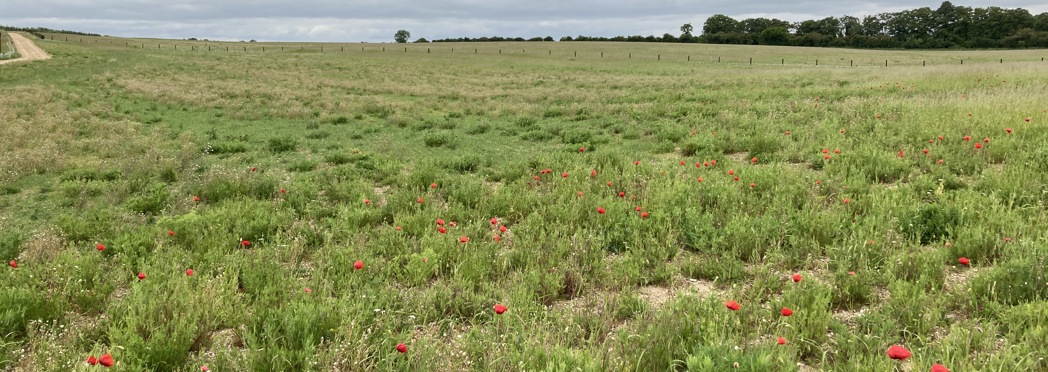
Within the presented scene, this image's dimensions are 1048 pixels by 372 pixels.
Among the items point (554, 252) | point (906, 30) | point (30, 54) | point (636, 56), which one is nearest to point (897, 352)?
point (554, 252)

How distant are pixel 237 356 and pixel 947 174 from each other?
8.05 m

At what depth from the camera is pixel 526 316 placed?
398 cm

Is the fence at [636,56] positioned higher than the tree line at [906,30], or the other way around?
the tree line at [906,30]

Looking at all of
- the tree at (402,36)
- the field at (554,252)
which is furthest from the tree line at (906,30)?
the field at (554,252)

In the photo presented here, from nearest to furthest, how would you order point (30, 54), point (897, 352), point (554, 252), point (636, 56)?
1. point (897, 352)
2. point (554, 252)
3. point (30, 54)
4. point (636, 56)

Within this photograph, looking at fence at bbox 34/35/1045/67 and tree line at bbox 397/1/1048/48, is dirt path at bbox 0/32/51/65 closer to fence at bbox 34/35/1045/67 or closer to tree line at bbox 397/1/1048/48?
fence at bbox 34/35/1045/67

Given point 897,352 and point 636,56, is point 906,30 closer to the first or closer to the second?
point 636,56

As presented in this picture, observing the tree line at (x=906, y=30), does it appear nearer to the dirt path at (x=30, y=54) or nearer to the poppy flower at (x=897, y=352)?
the dirt path at (x=30, y=54)

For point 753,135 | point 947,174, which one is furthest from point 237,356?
point 753,135

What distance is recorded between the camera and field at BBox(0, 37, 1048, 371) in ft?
11.3

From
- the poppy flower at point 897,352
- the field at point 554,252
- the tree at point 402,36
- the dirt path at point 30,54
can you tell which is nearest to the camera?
the poppy flower at point 897,352

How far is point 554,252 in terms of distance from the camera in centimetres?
524

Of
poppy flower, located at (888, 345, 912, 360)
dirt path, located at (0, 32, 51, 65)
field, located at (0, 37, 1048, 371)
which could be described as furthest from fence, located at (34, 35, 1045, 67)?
poppy flower, located at (888, 345, 912, 360)

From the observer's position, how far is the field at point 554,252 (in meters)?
3.45
